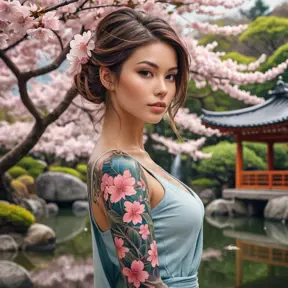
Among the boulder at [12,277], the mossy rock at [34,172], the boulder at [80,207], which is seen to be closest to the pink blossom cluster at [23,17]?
the boulder at [12,277]

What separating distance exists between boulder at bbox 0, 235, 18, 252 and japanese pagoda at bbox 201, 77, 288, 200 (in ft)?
24.5

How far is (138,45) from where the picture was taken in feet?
3.95

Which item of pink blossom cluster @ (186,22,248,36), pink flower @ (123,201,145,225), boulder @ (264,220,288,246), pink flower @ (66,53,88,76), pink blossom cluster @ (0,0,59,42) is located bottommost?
boulder @ (264,220,288,246)

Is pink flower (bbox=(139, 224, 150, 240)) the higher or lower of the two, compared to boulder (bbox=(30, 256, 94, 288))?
higher

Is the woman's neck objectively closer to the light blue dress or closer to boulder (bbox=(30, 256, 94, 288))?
the light blue dress

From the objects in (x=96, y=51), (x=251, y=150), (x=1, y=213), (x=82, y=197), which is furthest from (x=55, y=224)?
(x=96, y=51)

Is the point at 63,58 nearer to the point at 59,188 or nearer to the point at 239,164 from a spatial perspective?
the point at 239,164

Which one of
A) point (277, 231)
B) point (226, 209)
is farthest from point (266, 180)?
point (277, 231)

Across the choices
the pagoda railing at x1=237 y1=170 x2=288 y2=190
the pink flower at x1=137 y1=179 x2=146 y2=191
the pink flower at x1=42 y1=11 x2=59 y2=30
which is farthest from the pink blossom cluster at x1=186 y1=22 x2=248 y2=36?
the pagoda railing at x1=237 y1=170 x2=288 y2=190

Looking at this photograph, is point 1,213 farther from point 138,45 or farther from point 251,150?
point 251,150

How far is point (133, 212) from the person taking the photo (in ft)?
3.49

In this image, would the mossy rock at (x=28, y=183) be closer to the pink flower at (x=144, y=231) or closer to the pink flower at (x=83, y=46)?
the pink flower at (x=83, y=46)

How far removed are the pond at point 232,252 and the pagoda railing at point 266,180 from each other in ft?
5.56

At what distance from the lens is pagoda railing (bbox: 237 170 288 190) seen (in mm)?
13061
